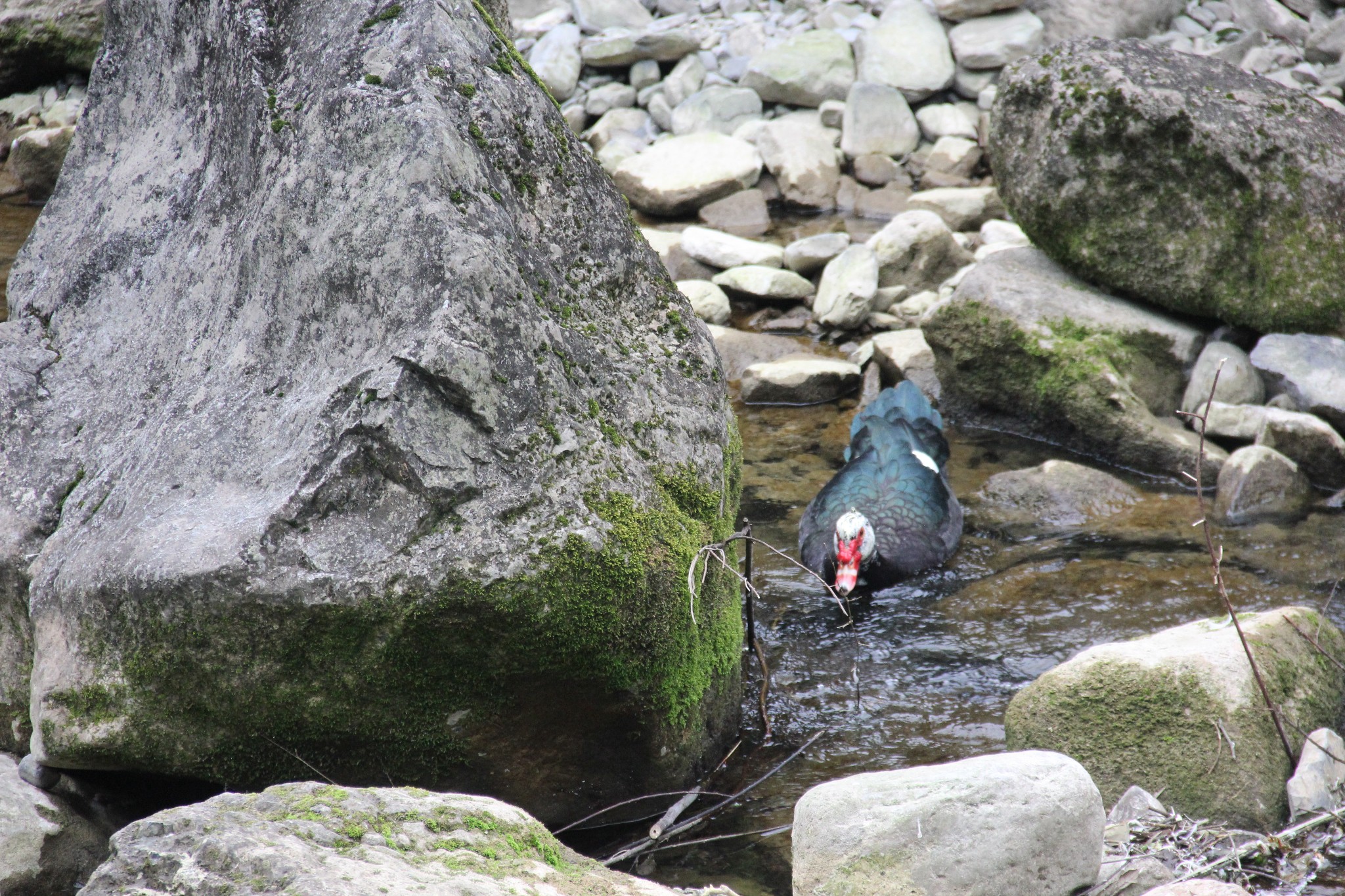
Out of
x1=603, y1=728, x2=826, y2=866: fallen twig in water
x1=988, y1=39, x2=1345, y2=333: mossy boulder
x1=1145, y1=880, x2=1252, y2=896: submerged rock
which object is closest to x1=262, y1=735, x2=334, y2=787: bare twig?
x1=603, y1=728, x2=826, y2=866: fallen twig in water

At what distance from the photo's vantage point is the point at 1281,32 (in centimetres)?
1138

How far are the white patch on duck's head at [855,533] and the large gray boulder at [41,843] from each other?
146 inches

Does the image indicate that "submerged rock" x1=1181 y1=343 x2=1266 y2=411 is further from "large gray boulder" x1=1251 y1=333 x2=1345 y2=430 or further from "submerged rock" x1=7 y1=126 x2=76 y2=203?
"submerged rock" x1=7 y1=126 x2=76 y2=203

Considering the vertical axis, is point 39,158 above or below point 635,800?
above

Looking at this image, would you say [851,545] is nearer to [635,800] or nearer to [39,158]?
[635,800]

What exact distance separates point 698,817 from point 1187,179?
17.4 ft

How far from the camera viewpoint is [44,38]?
1117cm

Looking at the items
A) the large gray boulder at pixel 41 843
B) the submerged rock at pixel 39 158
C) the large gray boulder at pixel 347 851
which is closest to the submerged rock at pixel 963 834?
the large gray boulder at pixel 347 851

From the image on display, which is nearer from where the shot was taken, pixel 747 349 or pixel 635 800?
pixel 635 800

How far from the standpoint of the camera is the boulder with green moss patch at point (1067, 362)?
22.5ft

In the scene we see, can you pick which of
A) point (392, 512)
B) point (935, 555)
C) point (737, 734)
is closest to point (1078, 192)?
point (935, 555)

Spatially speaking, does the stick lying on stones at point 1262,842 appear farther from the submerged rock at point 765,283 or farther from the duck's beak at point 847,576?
the submerged rock at point 765,283

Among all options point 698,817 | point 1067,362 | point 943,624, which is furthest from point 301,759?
point 1067,362

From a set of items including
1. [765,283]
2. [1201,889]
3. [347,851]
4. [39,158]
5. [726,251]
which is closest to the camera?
[347,851]
